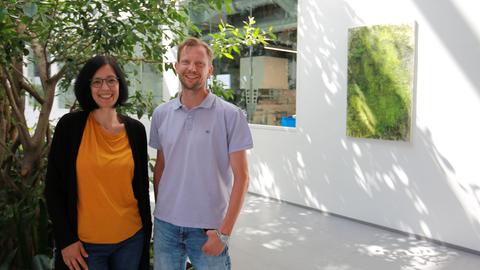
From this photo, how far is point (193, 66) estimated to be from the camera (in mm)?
1672

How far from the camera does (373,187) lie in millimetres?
4543

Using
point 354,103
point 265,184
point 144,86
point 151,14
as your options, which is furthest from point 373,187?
point 144,86

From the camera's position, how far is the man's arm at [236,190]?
1671mm

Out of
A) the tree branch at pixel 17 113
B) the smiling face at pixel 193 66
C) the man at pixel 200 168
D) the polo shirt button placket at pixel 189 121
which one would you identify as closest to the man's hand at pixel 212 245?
the man at pixel 200 168

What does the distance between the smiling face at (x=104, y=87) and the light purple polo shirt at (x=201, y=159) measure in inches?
10.4

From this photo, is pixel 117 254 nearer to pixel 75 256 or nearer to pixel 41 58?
pixel 75 256

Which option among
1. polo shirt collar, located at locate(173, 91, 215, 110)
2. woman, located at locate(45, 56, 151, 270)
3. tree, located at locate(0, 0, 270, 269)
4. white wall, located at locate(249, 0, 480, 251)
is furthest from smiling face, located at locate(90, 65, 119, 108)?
white wall, located at locate(249, 0, 480, 251)

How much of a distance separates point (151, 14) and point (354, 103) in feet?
9.52

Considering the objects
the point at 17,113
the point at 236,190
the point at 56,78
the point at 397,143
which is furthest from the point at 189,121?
the point at 397,143

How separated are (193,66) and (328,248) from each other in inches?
110

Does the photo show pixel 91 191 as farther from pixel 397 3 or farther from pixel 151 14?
pixel 397 3

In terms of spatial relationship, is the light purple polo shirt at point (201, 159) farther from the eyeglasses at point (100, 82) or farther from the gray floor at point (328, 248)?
the gray floor at point (328, 248)

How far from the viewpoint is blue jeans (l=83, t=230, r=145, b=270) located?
1669 millimetres

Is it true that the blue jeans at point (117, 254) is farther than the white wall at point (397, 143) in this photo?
No
